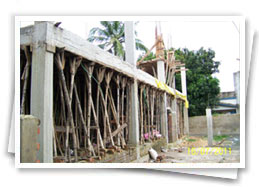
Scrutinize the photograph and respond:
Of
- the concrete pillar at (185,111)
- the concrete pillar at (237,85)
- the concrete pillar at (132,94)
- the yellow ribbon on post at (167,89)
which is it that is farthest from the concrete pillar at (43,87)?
the concrete pillar at (185,111)

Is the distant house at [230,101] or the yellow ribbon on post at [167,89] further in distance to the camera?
the yellow ribbon on post at [167,89]

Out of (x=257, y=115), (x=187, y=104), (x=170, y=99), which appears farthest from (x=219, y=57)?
(x=187, y=104)

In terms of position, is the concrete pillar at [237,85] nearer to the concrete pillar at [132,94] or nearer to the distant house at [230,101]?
the distant house at [230,101]

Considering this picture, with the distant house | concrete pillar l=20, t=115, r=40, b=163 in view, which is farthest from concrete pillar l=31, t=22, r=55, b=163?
the distant house

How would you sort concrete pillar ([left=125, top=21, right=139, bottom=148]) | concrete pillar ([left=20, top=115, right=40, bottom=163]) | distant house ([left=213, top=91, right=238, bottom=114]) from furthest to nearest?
concrete pillar ([left=125, top=21, right=139, bottom=148])
distant house ([left=213, top=91, right=238, bottom=114])
concrete pillar ([left=20, top=115, right=40, bottom=163])

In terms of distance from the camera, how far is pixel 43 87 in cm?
404

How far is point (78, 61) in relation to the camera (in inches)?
199

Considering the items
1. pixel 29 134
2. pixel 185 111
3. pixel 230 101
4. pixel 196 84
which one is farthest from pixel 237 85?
pixel 185 111

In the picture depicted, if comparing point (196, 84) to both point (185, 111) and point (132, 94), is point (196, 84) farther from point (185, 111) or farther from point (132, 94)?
point (132, 94)

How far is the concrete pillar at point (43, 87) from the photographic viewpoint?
396 cm

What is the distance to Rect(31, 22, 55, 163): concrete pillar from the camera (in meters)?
3.96

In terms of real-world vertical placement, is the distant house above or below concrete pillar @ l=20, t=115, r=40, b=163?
above

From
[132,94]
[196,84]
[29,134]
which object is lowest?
[29,134]

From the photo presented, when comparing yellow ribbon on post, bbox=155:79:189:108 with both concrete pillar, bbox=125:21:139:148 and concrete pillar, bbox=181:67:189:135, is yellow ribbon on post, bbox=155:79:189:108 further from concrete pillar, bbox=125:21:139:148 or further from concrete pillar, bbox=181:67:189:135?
concrete pillar, bbox=125:21:139:148
